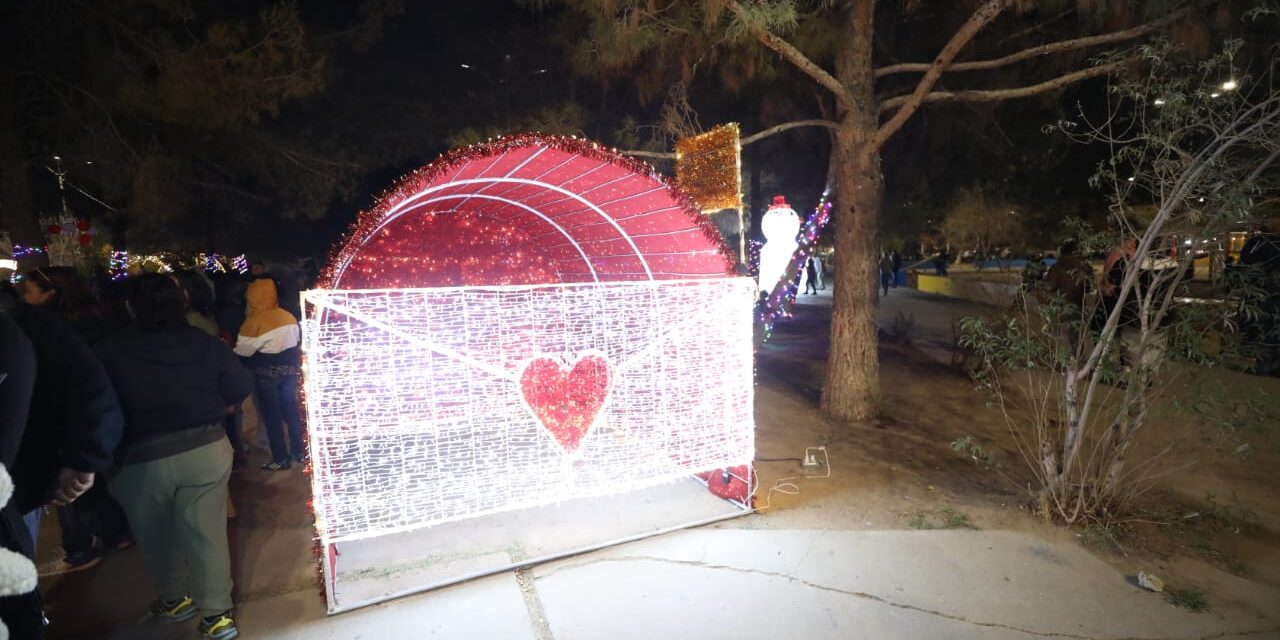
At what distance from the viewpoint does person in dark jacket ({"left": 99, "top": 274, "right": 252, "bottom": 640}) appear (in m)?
2.84

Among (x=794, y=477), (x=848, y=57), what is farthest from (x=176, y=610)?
(x=848, y=57)

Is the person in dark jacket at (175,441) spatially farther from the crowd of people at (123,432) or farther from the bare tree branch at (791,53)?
the bare tree branch at (791,53)

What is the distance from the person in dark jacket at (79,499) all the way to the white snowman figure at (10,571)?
245 centimetres

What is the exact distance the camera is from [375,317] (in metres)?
3.29

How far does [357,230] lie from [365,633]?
2.37m

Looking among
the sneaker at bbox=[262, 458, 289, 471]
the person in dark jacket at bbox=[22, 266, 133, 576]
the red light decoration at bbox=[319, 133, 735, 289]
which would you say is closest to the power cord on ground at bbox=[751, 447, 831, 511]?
the red light decoration at bbox=[319, 133, 735, 289]

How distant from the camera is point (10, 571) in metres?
1.66

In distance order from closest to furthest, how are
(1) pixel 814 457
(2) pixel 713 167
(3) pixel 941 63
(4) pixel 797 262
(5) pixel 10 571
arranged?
(5) pixel 10 571
(1) pixel 814 457
(3) pixel 941 63
(2) pixel 713 167
(4) pixel 797 262

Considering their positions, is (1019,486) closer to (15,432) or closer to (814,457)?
(814,457)

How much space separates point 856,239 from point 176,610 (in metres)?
5.91

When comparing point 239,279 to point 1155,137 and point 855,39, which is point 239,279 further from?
point 1155,137

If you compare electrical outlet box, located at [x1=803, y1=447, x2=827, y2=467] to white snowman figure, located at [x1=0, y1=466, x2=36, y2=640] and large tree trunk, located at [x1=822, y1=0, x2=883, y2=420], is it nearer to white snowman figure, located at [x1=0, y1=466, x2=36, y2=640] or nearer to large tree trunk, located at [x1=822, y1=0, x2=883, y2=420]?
large tree trunk, located at [x1=822, y1=0, x2=883, y2=420]

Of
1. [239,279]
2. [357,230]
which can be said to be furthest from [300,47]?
[357,230]

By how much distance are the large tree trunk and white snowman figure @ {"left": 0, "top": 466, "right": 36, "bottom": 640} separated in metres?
6.04
